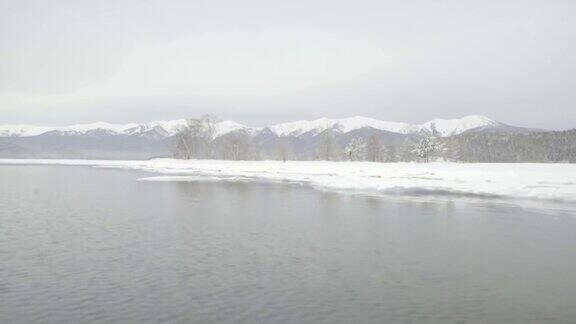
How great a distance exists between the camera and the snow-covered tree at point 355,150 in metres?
128

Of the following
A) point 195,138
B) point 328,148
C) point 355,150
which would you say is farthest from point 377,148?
point 195,138

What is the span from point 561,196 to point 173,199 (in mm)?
27825

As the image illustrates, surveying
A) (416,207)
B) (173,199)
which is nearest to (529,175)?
(416,207)

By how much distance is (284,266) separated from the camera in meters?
15.0

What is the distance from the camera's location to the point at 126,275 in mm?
13867

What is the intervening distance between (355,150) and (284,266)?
391ft

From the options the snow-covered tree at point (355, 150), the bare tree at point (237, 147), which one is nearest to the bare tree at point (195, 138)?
the bare tree at point (237, 147)

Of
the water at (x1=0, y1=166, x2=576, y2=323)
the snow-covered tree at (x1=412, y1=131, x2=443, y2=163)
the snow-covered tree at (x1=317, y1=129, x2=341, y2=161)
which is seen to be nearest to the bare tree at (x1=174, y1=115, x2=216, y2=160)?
the snow-covered tree at (x1=317, y1=129, x2=341, y2=161)

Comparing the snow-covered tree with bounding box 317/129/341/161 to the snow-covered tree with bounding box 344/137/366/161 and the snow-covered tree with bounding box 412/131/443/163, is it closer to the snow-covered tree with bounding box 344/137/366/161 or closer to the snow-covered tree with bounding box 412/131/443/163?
the snow-covered tree with bounding box 344/137/366/161

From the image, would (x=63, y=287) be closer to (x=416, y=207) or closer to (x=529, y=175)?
(x=416, y=207)

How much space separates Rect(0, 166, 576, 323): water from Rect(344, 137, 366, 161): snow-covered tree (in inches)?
3958

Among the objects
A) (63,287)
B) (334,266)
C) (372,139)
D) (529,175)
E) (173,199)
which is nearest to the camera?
(63,287)

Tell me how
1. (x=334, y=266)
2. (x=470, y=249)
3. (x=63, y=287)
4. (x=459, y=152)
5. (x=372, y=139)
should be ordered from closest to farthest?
1. (x=63, y=287)
2. (x=334, y=266)
3. (x=470, y=249)
4. (x=372, y=139)
5. (x=459, y=152)

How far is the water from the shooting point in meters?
11.0
